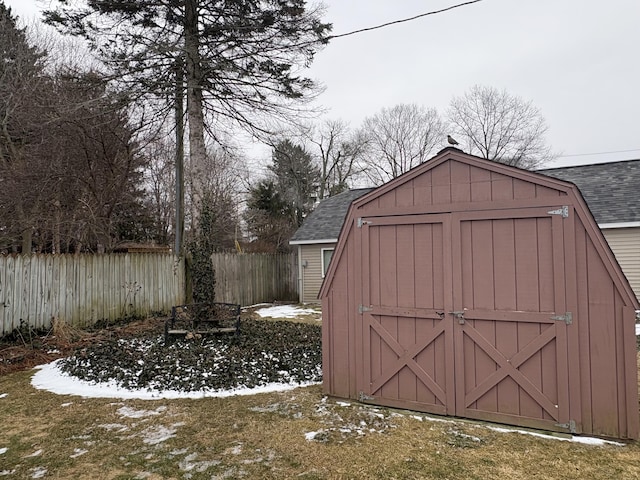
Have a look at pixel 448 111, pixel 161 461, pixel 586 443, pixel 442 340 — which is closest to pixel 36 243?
pixel 161 461

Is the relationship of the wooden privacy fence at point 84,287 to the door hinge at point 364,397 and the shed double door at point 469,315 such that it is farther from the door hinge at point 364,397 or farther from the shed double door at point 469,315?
the shed double door at point 469,315

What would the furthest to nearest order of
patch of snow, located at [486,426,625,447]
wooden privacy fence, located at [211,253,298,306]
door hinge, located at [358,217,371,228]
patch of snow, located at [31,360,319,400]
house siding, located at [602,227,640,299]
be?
wooden privacy fence, located at [211,253,298,306] < house siding, located at [602,227,640,299] < patch of snow, located at [31,360,319,400] < door hinge, located at [358,217,371,228] < patch of snow, located at [486,426,625,447]

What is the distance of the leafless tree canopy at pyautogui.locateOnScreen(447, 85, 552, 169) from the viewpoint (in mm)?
27172

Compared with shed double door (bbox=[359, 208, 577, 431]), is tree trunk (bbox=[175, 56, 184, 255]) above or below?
above

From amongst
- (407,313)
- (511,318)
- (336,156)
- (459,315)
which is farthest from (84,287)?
(336,156)

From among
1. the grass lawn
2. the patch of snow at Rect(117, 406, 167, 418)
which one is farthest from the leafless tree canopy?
the patch of snow at Rect(117, 406, 167, 418)

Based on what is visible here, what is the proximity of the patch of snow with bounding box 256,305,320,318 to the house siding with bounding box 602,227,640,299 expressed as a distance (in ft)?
26.3

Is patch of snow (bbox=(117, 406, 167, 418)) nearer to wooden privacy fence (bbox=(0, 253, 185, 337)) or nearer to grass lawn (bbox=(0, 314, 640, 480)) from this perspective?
grass lawn (bbox=(0, 314, 640, 480))

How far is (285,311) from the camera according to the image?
39.2ft

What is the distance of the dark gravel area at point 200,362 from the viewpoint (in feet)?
16.8

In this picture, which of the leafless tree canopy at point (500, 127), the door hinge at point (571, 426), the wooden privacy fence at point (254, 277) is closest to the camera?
the door hinge at point (571, 426)

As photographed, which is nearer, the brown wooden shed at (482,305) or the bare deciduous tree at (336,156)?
the brown wooden shed at (482,305)

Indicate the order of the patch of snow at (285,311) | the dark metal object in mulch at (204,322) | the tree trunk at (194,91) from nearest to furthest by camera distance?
the dark metal object in mulch at (204,322) → the tree trunk at (194,91) → the patch of snow at (285,311)

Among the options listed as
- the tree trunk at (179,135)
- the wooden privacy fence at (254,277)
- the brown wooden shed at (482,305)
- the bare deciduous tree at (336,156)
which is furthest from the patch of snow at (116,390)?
the bare deciduous tree at (336,156)
